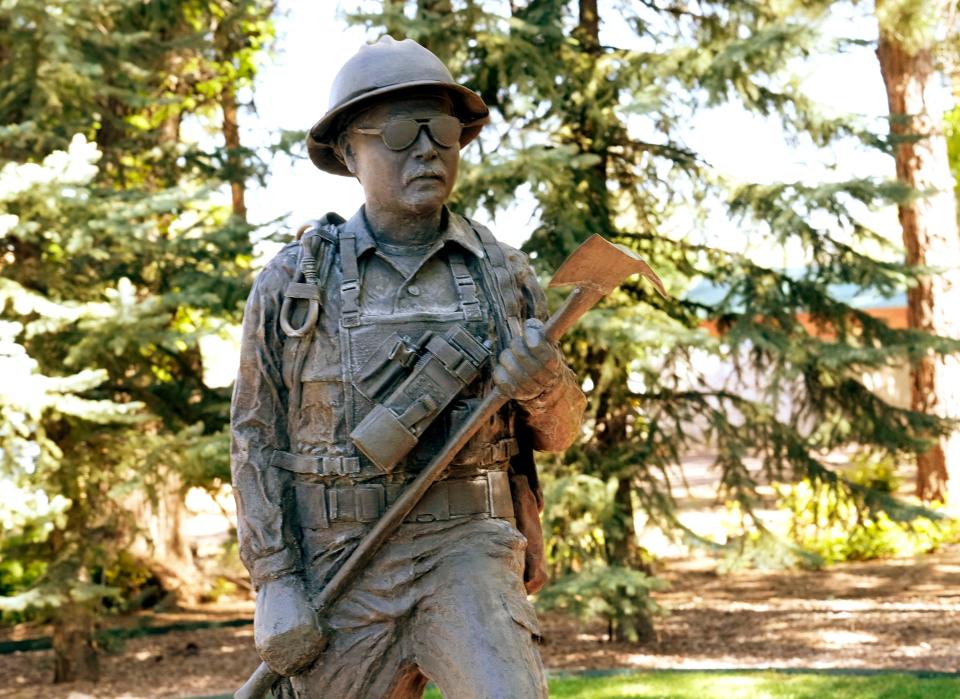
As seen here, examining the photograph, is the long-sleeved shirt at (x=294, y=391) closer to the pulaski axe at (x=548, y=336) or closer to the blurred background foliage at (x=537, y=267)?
the pulaski axe at (x=548, y=336)

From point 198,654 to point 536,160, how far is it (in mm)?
5236

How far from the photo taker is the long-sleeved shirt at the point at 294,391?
3.57m

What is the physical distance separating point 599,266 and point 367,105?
33.9 inches

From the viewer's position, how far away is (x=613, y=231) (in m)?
9.62

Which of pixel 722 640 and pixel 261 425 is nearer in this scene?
pixel 261 425

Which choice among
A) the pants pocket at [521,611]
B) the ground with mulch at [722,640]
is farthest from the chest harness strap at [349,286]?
the ground with mulch at [722,640]

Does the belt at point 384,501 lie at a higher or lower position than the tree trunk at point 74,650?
higher

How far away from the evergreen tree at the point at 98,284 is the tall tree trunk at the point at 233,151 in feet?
0.12

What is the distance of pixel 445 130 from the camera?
12.0 ft

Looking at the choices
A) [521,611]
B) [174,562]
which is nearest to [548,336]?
[521,611]

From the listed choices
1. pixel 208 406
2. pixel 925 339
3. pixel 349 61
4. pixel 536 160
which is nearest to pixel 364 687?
pixel 349 61

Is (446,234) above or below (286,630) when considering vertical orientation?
above

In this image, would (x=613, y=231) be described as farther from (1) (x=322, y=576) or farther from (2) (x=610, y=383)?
(1) (x=322, y=576)

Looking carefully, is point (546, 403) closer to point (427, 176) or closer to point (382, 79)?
point (427, 176)
